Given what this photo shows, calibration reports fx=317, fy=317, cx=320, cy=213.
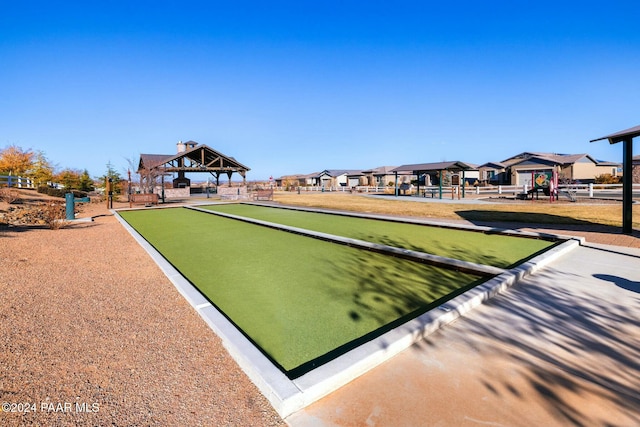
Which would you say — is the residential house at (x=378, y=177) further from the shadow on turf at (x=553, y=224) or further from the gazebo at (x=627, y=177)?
the gazebo at (x=627, y=177)

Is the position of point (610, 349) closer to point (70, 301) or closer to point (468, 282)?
point (468, 282)

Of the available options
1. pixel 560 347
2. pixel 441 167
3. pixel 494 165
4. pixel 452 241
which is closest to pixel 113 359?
pixel 560 347

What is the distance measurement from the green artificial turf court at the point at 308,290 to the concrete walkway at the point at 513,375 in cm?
51

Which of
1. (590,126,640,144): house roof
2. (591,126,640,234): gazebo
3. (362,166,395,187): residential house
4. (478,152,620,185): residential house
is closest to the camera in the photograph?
(590,126,640,144): house roof

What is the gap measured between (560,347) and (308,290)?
2698mm

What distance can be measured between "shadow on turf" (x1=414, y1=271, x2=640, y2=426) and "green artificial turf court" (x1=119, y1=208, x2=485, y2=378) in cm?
68

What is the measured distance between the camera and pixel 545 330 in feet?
9.78

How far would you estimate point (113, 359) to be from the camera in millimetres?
2701

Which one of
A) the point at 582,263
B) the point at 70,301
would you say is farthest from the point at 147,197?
the point at 582,263

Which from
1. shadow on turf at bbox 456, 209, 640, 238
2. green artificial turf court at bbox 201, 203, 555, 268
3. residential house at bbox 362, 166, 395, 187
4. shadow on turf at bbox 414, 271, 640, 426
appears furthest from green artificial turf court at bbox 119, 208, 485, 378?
residential house at bbox 362, 166, 395, 187

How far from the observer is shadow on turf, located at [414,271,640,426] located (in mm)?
2092

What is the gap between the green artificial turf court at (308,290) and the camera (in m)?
2.95

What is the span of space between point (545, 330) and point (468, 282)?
1534mm

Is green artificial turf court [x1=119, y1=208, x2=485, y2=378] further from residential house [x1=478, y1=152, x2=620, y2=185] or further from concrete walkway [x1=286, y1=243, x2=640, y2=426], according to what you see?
residential house [x1=478, y1=152, x2=620, y2=185]
